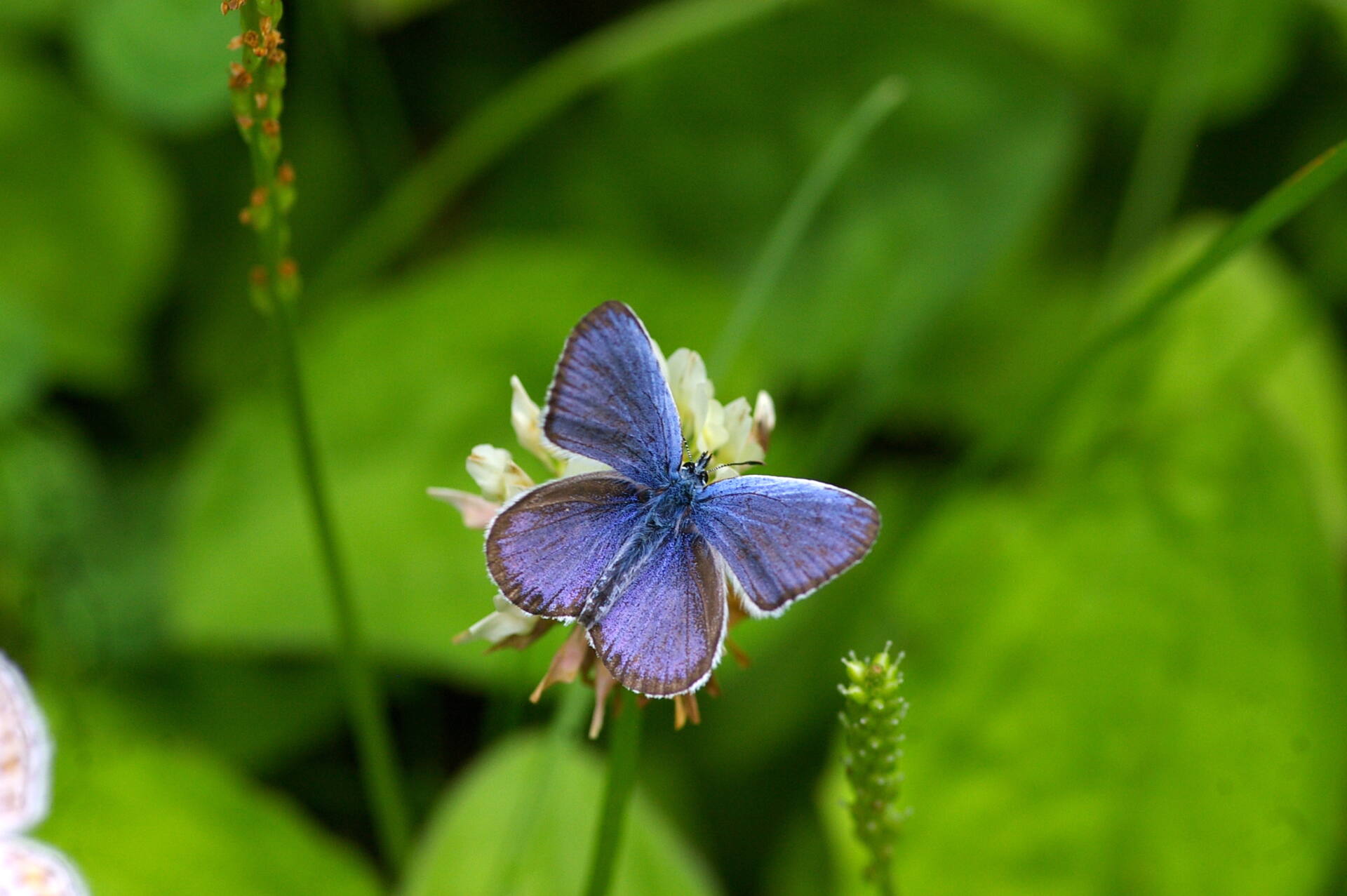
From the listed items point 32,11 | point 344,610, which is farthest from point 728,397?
point 32,11

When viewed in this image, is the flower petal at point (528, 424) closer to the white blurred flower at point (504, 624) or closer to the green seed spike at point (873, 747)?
the white blurred flower at point (504, 624)

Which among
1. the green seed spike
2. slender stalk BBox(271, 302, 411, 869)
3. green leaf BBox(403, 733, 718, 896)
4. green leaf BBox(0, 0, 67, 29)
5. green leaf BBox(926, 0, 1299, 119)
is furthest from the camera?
green leaf BBox(926, 0, 1299, 119)

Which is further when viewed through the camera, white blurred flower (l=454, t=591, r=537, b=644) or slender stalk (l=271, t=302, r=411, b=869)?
slender stalk (l=271, t=302, r=411, b=869)

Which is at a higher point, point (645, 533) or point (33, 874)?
point (645, 533)

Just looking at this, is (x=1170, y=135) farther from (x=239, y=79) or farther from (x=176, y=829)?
(x=176, y=829)

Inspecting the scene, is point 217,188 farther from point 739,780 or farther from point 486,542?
point 486,542

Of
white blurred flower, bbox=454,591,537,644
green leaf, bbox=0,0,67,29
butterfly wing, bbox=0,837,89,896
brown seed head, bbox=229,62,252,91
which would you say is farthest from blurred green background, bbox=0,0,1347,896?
brown seed head, bbox=229,62,252,91

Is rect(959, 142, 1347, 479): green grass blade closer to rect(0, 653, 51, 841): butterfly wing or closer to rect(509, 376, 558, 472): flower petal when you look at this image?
rect(509, 376, 558, 472): flower petal
